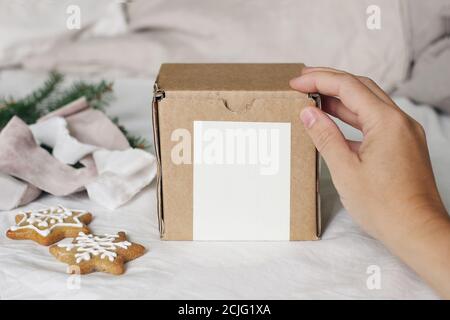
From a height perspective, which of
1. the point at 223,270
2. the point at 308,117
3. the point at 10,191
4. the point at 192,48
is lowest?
the point at 223,270

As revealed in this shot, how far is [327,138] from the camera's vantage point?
996mm

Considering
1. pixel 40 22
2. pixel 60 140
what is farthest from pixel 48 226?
pixel 40 22

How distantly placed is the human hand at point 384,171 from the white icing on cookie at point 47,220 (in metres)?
0.41

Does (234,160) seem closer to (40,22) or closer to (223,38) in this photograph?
(223,38)

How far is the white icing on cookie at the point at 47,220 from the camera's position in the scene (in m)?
1.11

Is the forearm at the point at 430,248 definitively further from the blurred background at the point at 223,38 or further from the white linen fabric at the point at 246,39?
the white linen fabric at the point at 246,39

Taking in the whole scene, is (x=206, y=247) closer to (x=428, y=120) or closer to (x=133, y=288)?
(x=133, y=288)

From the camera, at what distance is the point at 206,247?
107 centimetres

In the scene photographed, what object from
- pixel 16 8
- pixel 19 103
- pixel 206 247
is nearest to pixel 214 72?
pixel 206 247

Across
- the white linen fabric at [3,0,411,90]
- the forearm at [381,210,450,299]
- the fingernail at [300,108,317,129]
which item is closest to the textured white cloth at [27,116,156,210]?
the fingernail at [300,108,317,129]

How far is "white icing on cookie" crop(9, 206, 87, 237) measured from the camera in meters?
1.11

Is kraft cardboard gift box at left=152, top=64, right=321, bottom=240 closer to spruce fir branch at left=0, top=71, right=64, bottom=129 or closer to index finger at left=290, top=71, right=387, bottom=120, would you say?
index finger at left=290, top=71, right=387, bottom=120

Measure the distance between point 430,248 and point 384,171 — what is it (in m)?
0.11

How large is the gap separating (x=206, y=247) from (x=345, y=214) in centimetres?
25
